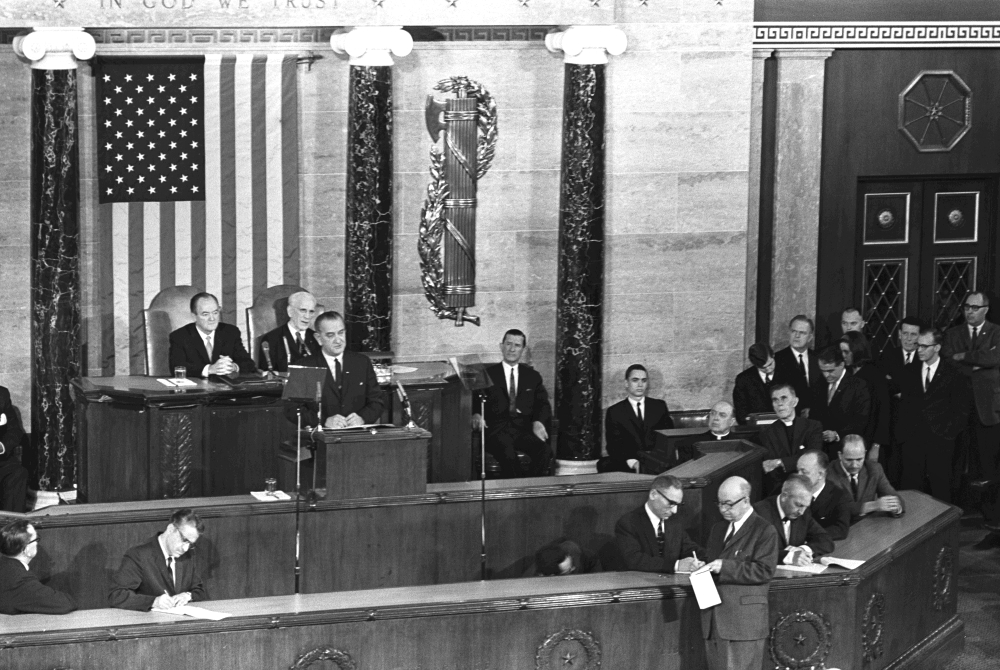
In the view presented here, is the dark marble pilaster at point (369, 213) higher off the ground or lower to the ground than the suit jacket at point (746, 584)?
higher

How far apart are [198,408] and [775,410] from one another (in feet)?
13.5

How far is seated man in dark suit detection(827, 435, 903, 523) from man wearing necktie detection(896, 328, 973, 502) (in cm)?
193

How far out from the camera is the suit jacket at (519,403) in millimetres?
12875

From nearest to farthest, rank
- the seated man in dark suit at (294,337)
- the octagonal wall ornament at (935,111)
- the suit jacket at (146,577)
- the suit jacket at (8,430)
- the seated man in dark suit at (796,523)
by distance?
1. the suit jacket at (146,577)
2. the seated man in dark suit at (796,523)
3. the seated man in dark suit at (294,337)
4. the suit jacket at (8,430)
5. the octagonal wall ornament at (935,111)

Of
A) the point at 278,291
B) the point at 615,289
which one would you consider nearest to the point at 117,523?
the point at 278,291

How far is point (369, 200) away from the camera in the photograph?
13438mm

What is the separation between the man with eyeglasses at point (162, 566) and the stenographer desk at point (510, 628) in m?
0.28

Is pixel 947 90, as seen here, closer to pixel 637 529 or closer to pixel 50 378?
pixel 637 529

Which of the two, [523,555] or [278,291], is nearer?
[523,555]

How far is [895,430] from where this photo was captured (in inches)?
521

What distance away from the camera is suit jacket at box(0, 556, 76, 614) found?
8.78 meters

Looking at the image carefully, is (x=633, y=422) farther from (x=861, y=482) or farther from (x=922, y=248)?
(x=922, y=248)

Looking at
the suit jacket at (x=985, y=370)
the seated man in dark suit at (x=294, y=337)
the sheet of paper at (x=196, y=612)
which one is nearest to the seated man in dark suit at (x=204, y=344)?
the seated man in dark suit at (x=294, y=337)

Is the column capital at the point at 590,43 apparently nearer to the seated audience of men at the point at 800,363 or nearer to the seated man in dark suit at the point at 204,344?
the seated audience of men at the point at 800,363
